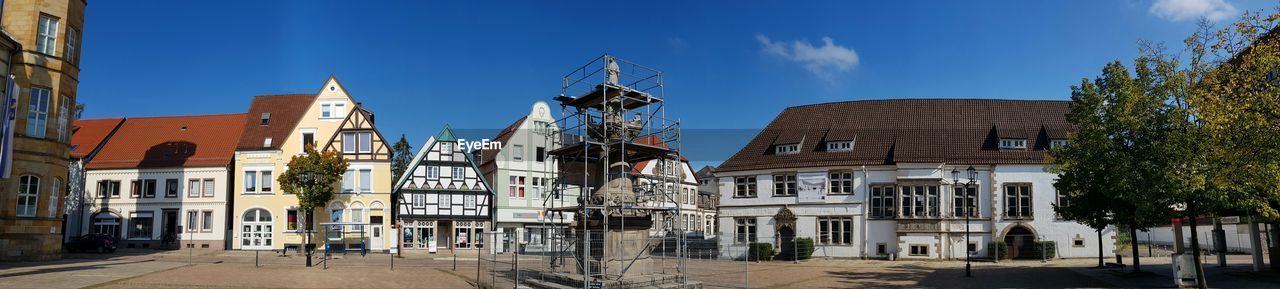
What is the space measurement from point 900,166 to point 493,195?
22.4 meters

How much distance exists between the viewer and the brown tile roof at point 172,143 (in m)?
44.5

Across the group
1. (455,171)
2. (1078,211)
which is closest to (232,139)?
(455,171)

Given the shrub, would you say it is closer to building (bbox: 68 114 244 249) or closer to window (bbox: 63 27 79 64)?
building (bbox: 68 114 244 249)

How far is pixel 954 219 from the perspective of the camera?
37406 millimetres

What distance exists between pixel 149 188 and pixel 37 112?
16655mm

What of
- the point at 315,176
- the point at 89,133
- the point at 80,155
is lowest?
the point at 315,176

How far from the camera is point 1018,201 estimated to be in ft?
123

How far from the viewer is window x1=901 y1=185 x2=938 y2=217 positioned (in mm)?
37719

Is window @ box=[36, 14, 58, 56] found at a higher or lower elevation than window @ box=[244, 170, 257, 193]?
higher

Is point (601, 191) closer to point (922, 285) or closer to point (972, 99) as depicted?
point (922, 285)

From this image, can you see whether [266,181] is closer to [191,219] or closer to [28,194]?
[191,219]

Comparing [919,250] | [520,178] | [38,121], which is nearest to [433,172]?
[520,178]

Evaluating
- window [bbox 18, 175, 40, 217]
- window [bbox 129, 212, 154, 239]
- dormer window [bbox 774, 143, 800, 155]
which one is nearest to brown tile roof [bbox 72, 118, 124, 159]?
window [bbox 129, 212, 154, 239]

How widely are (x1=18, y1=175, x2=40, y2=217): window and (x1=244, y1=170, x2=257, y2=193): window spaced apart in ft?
46.9
